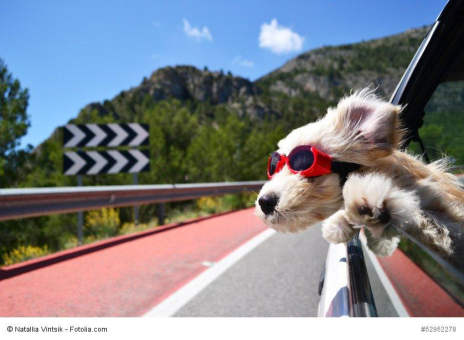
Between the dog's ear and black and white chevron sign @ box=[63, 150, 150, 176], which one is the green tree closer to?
the dog's ear

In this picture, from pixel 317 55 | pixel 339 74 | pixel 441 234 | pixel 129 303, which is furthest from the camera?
pixel 129 303

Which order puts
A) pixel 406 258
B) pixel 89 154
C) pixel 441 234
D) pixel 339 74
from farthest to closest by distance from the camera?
pixel 89 154 → pixel 339 74 → pixel 406 258 → pixel 441 234

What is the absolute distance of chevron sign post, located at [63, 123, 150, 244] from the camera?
617cm

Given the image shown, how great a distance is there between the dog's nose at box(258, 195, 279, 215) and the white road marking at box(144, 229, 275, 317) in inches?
88.5

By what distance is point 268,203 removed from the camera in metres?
0.74

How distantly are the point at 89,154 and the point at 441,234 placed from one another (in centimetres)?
759

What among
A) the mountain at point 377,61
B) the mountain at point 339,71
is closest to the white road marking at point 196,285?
the mountain at point 339,71

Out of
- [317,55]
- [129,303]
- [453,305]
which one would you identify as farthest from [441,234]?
[129,303]

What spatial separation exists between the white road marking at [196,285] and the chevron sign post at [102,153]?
229 centimetres

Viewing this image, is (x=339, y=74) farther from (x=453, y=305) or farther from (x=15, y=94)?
(x=15, y=94)

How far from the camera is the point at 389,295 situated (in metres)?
1.55

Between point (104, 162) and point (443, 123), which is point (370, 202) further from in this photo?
point (104, 162)

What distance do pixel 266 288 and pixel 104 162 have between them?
5306mm

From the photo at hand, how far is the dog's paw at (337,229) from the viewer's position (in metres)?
0.81
